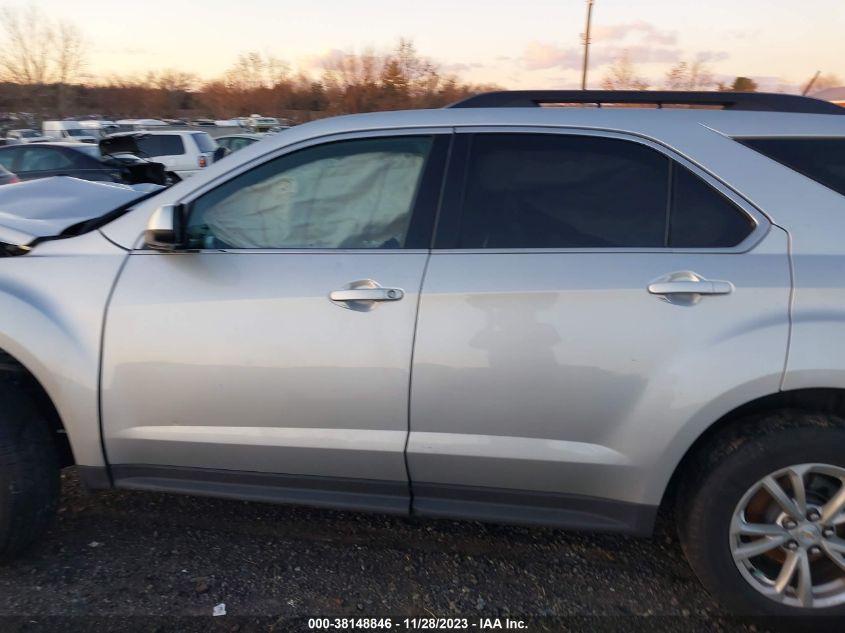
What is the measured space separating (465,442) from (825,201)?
4.94 feet

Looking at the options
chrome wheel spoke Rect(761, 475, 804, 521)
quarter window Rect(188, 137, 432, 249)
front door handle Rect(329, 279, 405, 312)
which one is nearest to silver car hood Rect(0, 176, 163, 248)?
quarter window Rect(188, 137, 432, 249)

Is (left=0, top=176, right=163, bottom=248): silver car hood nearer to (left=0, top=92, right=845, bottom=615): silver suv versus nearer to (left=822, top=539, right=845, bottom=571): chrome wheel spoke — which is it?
(left=0, top=92, right=845, bottom=615): silver suv

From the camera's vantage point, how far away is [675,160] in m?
2.46

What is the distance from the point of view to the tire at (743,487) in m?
2.30

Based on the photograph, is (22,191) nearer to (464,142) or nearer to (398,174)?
(398,174)

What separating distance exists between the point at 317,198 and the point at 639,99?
135 cm

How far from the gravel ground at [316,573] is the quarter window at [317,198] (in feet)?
4.35

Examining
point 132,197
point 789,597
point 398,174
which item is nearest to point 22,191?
point 132,197

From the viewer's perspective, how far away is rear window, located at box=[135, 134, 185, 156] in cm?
1532

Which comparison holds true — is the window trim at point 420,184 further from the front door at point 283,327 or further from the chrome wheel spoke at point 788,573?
the chrome wheel spoke at point 788,573

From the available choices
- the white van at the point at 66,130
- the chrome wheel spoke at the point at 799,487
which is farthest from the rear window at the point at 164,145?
the chrome wheel spoke at the point at 799,487

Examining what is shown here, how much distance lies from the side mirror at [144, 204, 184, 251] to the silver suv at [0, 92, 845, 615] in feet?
0.05

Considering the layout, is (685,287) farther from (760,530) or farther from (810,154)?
(760,530)

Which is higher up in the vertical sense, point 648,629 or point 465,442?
point 465,442
